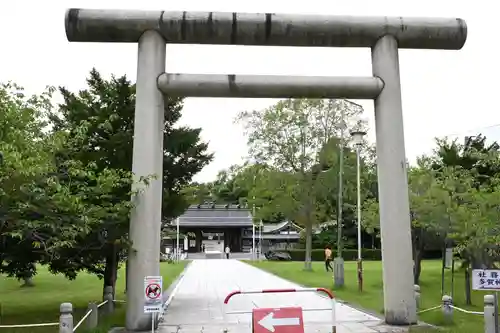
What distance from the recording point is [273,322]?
8.72 meters

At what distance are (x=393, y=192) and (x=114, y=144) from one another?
291 inches

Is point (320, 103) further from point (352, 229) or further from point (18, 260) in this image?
point (352, 229)

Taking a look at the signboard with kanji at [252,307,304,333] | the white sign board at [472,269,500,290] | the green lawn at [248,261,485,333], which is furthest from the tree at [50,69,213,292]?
the white sign board at [472,269,500,290]

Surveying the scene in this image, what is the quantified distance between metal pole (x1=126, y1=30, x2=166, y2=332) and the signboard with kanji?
3219mm

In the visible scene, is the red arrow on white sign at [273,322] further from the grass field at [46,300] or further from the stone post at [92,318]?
the stone post at [92,318]

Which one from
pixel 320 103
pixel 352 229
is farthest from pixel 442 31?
pixel 352 229

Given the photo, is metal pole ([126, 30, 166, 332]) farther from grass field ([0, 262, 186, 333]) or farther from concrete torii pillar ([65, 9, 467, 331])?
grass field ([0, 262, 186, 333])

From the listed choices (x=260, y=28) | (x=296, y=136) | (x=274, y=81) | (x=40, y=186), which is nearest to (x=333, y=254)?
(x=296, y=136)

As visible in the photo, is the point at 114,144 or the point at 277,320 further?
the point at 114,144

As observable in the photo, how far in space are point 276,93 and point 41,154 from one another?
5.28 metres

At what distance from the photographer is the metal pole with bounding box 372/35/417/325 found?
1139 cm

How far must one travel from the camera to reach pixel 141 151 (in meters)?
11.3

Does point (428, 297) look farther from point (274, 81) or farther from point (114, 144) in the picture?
point (114, 144)

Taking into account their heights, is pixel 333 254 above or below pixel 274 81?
below
